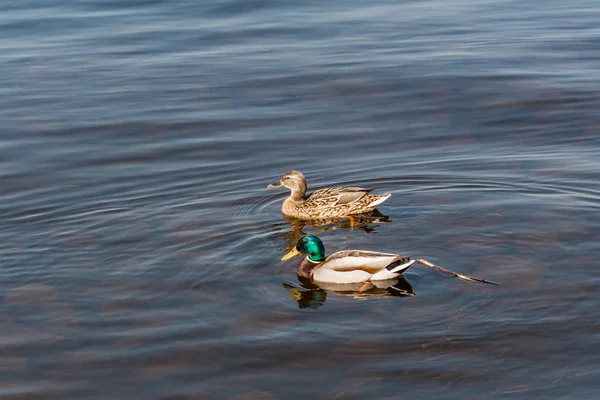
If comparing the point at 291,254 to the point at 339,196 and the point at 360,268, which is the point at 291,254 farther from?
the point at 339,196

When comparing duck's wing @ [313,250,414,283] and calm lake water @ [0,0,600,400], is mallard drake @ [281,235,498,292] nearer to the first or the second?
duck's wing @ [313,250,414,283]

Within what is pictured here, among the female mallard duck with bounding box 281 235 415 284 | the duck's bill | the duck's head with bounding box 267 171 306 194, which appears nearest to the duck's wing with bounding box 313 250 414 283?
the female mallard duck with bounding box 281 235 415 284

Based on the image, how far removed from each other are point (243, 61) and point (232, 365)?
1378 cm

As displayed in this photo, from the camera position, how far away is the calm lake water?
9.56m

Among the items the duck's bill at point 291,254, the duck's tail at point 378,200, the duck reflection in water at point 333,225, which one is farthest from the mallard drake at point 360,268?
the duck's tail at point 378,200

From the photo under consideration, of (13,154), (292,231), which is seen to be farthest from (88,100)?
(292,231)

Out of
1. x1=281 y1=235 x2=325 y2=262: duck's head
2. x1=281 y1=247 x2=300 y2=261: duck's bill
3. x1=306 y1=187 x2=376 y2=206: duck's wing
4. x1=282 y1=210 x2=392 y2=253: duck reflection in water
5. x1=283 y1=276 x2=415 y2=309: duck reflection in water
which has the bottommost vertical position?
x1=283 y1=276 x2=415 y2=309: duck reflection in water

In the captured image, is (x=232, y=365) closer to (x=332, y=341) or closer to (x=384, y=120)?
(x=332, y=341)

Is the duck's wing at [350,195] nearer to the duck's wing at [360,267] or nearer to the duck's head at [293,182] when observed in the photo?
the duck's head at [293,182]

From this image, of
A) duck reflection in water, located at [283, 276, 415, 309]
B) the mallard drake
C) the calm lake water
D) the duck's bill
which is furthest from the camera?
the duck's bill

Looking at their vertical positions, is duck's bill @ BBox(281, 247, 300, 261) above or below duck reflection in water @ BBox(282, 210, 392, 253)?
above

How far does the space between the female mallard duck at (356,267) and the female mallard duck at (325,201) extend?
207 cm

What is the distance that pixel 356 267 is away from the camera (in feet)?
37.0

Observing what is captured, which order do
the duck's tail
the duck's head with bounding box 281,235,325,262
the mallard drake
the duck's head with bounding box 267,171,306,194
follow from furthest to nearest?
1. the duck's head with bounding box 267,171,306,194
2. the duck's tail
3. the duck's head with bounding box 281,235,325,262
4. the mallard drake
